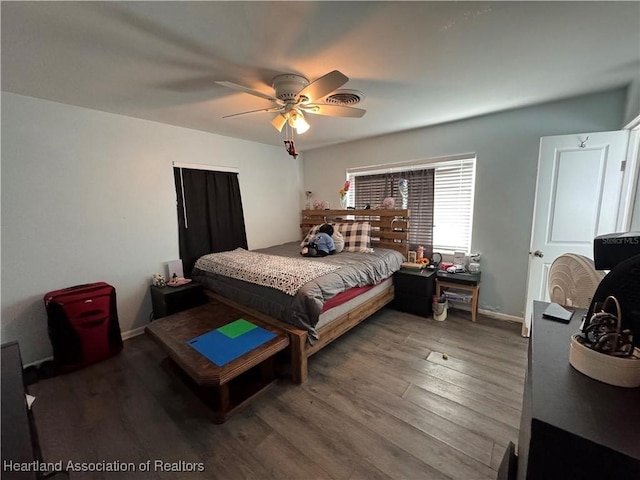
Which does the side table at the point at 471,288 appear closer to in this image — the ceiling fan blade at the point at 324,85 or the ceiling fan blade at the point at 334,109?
the ceiling fan blade at the point at 334,109

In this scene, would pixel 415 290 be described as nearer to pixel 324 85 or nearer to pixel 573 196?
pixel 573 196

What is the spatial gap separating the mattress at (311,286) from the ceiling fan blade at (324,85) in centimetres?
146

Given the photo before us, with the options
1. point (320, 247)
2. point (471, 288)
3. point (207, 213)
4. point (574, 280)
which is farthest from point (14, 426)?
point (471, 288)

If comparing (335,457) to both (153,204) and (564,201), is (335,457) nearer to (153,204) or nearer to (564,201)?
(564,201)

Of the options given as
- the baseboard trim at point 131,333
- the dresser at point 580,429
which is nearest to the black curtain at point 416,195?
the dresser at point 580,429

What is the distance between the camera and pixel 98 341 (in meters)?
2.37

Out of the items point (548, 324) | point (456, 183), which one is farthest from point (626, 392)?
point (456, 183)

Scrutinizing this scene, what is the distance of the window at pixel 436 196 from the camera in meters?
3.23

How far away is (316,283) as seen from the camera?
2.12 m

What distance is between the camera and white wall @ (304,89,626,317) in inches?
97.3

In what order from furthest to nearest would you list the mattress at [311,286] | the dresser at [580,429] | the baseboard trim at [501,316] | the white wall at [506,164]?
the baseboard trim at [501,316] < the white wall at [506,164] < the mattress at [311,286] < the dresser at [580,429]

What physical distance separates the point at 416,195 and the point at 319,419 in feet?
9.89

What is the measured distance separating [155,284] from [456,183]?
12.9 feet

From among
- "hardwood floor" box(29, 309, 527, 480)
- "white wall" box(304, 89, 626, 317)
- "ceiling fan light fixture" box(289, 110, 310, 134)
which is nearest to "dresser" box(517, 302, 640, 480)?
"hardwood floor" box(29, 309, 527, 480)
